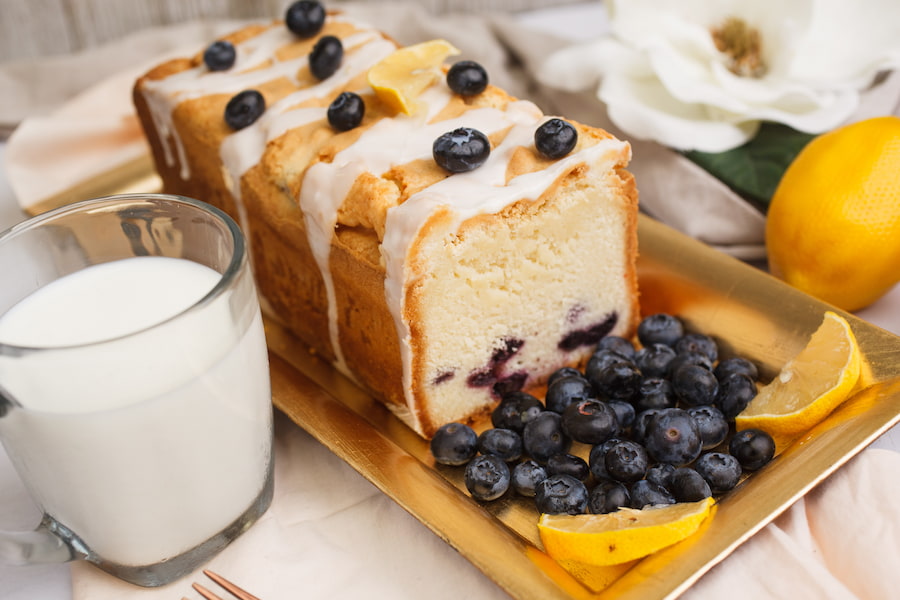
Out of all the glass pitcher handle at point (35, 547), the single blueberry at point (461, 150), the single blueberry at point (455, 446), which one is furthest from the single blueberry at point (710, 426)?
the glass pitcher handle at point (35, 547)

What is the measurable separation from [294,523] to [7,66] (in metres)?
2.45

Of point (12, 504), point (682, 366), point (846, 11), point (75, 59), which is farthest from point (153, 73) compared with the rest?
point (846, 11)

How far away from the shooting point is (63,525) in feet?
5.17

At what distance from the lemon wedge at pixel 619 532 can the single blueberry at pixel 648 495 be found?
0.03 metres

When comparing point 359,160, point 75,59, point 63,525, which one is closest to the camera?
point 63,525

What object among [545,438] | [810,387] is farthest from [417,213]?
[810,387]

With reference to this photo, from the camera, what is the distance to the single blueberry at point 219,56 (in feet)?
7.89

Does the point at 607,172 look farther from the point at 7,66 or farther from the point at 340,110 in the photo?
the point at 7,66

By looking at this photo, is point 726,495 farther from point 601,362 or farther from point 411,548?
point 411,548

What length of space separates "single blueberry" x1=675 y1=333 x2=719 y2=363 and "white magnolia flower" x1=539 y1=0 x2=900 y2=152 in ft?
2.21

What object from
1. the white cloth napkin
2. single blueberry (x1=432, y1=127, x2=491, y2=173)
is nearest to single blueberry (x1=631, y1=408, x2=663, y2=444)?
the white cloth napkin

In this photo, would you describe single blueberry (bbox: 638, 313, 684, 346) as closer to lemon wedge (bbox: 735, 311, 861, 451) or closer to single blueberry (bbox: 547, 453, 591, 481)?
lemon wedge (bbox: 735, 311, 861, 451)

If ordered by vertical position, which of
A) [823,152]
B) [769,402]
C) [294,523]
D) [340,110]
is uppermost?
[340,110]

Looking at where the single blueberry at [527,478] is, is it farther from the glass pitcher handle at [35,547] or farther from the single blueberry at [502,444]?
the glass pitcher handle at [35,547]
